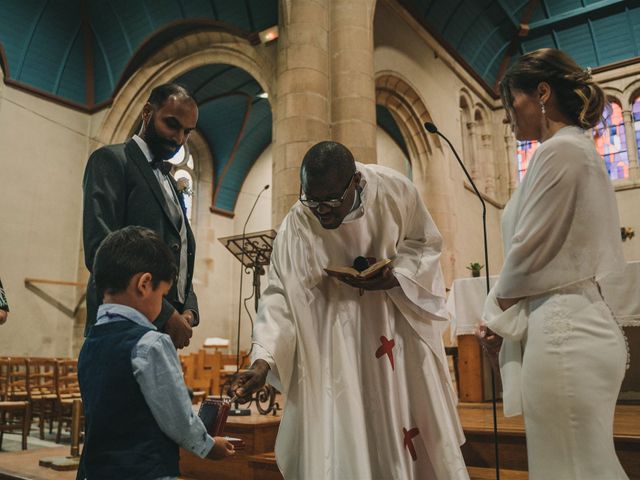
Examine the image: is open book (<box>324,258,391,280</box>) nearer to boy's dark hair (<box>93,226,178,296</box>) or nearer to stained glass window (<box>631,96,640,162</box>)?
boy's dark hair (<box>93,226,178,296</box>)

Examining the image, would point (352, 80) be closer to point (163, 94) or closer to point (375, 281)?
point (163, 94)

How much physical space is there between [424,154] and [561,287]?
422 inches

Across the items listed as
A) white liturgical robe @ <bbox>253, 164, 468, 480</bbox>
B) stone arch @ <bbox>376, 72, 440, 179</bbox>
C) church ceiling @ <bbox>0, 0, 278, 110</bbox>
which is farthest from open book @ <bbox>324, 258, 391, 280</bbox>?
stone arch @ <bbox>376, 72, 440, 179</bbox>

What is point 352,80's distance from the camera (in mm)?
7305

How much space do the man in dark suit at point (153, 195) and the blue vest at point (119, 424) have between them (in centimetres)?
29

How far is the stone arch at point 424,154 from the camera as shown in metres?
11.2

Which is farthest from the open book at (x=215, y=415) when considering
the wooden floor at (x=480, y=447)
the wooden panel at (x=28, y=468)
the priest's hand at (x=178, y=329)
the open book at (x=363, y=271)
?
the wooden panel at (x=28, y=468)

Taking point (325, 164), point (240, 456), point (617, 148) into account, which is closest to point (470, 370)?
point (240, 456)

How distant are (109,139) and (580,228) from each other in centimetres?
1199

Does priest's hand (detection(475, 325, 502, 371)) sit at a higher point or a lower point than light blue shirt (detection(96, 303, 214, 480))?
higher

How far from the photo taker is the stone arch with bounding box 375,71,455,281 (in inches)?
442

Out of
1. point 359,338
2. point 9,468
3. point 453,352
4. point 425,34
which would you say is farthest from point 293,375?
point 425,34

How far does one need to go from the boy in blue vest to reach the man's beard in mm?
657

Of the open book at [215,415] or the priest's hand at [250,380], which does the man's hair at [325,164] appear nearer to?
the priest's hand at [250,380]
